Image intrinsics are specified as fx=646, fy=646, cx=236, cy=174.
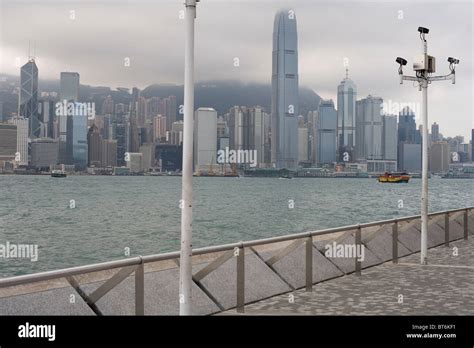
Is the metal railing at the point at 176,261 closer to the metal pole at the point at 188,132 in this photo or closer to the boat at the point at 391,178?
the metal pole at the point at 188,132

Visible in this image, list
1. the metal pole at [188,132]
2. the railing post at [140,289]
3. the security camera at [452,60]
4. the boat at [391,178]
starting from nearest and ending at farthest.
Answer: the metal pole at [188,132]
the railing post at [140,289]
the security camera at [452,60]
the boat at [391,178]

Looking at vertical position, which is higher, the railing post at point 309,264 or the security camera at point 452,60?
the security camera at point 452,60

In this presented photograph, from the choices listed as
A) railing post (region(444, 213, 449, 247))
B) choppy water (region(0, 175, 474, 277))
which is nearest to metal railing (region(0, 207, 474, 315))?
railing post (region(444, 213, 449, 247))

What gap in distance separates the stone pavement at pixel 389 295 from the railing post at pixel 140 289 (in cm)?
176

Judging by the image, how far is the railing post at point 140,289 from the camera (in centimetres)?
836

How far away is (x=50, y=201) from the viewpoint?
111688 millimetres

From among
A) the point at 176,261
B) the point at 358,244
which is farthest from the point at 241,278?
the point at 358,244

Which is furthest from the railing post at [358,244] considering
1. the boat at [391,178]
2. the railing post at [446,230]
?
the boat at [391,178]

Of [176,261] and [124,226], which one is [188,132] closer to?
[176,261]

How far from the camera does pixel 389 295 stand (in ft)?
36.7

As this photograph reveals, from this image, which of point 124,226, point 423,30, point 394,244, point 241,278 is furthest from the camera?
point 124,226

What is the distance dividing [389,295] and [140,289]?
15.8ft
